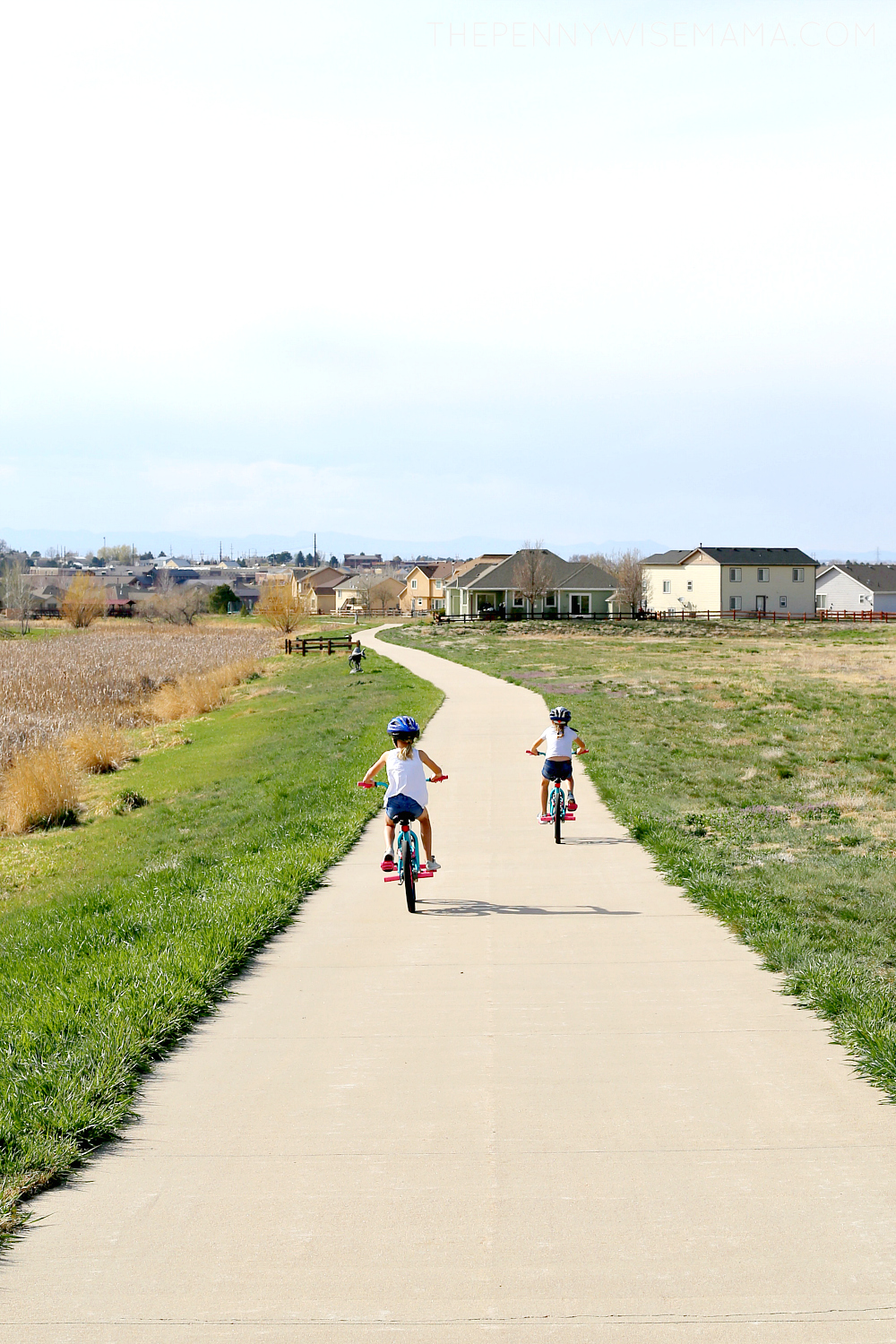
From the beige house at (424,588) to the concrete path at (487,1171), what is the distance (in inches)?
4952

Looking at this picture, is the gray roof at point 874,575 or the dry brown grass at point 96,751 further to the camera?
the gray roof at point 874,575

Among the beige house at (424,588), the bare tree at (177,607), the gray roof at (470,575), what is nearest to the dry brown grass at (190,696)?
the gray roof at (470,575)

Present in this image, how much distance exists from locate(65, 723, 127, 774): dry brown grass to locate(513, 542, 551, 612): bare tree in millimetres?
65462

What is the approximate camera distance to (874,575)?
109750 millimetres

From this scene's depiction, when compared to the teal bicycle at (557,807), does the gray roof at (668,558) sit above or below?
above

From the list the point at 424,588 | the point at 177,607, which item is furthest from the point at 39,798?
the point at 424,588

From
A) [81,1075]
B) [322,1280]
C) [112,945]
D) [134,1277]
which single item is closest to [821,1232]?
[322,1280]

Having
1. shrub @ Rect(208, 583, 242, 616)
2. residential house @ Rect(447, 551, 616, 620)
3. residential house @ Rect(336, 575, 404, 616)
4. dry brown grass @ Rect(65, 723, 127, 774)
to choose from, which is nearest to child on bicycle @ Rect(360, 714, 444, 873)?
dry brown grass @ Rect(65, 723, 127, 774)

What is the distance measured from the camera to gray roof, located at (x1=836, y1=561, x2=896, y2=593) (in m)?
107

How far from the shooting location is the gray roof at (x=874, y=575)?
107 meters

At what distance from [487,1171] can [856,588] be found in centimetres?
11052

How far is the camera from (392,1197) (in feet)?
15.5

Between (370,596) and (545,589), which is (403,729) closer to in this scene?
(545,589)

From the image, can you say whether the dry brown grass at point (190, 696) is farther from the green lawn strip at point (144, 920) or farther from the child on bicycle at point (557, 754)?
the child on bicycle at point (557, 754)
